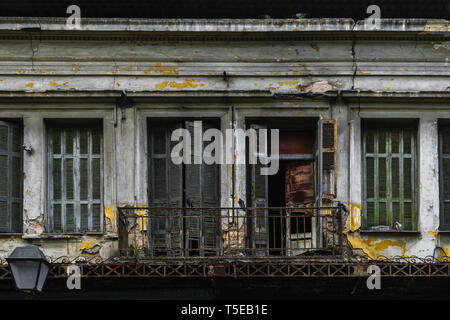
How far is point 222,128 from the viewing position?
12.2 metres

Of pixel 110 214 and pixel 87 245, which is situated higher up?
pixel 110 214

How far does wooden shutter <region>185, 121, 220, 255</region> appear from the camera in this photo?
473 inches

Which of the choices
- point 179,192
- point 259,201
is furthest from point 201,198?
point 259,201

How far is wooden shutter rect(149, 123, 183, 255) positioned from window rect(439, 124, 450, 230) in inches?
149

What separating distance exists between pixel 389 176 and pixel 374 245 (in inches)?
41.9

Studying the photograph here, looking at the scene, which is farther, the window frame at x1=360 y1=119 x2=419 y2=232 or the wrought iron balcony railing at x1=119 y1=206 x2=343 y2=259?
the window frame at x1=360 y1=119 x2=419 y2=232

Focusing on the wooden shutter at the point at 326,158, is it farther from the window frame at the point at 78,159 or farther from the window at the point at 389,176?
the window frame at the point at 78,159

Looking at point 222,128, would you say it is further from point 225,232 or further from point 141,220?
point 141,220

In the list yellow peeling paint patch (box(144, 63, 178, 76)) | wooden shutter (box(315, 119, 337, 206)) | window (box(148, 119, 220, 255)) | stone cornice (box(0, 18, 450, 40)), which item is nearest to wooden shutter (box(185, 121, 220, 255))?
window (box(148, 119, 220, 255))

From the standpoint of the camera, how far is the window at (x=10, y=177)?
12070 millimetres

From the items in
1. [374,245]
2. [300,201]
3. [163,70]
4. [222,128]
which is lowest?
[374,245]

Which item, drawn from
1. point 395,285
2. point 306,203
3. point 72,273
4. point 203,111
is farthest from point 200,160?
point 395,285

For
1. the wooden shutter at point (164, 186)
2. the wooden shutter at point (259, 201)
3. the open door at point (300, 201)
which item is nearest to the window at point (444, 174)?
the open door at point (300, 201)

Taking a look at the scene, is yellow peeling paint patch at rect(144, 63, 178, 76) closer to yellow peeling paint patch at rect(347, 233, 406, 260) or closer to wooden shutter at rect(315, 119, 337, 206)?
wooden shutter at rect(315, 119, 337, 206)
